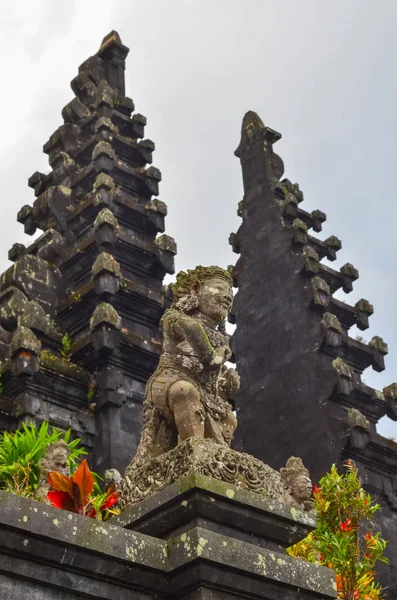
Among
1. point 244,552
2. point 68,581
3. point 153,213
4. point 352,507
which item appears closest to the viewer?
point 68,581

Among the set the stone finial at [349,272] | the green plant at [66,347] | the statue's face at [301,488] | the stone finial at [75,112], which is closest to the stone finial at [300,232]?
the stone finial at [349,272]

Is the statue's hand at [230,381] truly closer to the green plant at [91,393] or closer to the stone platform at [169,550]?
the stone platform at [169,550]

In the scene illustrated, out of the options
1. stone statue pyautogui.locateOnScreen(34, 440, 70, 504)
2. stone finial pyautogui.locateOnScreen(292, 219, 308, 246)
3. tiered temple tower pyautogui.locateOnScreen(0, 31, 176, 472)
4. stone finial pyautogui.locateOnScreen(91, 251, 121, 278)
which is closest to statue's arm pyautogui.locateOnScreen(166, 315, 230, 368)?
stone statue pyautogui.locateOnScreen(34, 440, 70, 504)

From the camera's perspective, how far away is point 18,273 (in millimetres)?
22969

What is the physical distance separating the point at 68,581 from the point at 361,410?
Result: 1606 cm

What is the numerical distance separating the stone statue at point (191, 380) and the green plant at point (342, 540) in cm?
222

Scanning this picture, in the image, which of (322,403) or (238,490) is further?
(322,403)

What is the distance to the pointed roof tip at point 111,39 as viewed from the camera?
29.6 m

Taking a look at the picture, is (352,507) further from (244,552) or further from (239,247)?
(239,247)

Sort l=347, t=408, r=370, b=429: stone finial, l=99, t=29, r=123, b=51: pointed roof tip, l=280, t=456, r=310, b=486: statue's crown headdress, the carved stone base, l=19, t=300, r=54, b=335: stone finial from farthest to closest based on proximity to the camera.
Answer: l=99, t=29, r=123, b=51: pointed roof tip, l=347, t=408, r=370, b=429: stone finial, l=19, t=300, r=54, b=335: stone finial, l=280, t=456, r=310, b=486: statue's crown headdress, the carved stone base

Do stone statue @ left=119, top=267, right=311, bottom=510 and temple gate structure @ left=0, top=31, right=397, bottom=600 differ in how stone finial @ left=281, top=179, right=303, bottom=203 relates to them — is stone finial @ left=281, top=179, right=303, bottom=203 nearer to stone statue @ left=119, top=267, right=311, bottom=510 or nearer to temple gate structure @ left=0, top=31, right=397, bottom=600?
temple gate structure @ left=0, top=31, right=397, bottom=600

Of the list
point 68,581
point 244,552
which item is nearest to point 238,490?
point 244,552

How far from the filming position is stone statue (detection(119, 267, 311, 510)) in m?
9.51

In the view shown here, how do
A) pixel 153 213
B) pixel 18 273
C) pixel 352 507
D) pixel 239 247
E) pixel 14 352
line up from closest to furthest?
pixel 352 507 < pixel 14 352 < pixel 18 273 < pixel 153 213 < pixel 239 247
